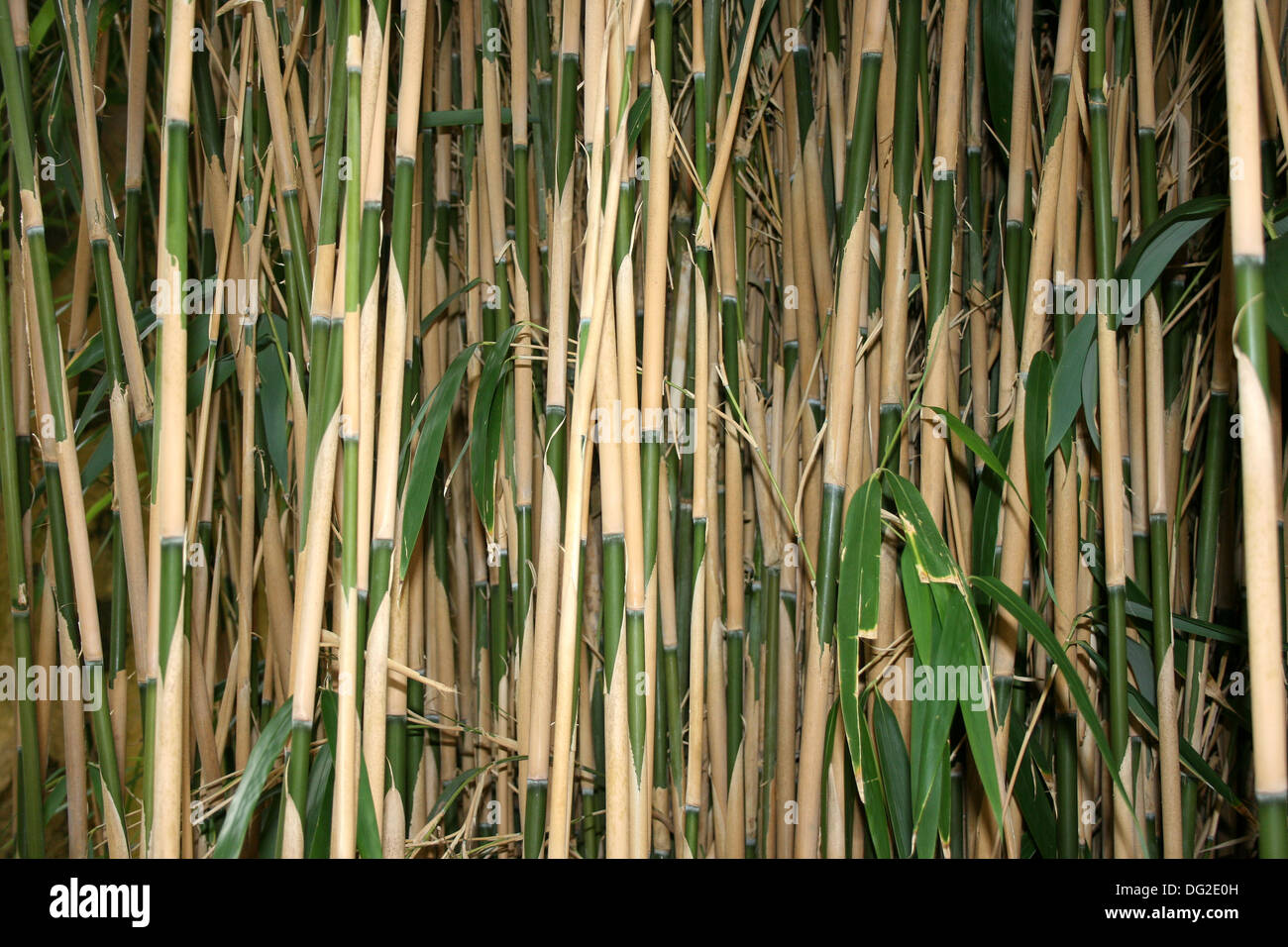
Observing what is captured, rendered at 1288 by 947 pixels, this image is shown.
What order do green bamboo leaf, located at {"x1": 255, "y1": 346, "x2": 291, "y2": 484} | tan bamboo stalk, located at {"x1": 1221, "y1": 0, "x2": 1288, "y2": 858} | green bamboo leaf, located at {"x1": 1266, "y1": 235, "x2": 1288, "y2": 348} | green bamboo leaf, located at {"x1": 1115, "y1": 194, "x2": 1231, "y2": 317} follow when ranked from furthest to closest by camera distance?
green bamboo leaf, located at {"x1": 255, "y1": 346, "x2": 291, "y2": 484}, green bamboo leaf, located at {"x1": 1115, "y1": 194, "x2": 1231, "y2": 317}, green bamboo leaf, located at {"x1": 1266, "y1": 235, "x2": 1288, "y2": 348}, tan bamboo stalk, located at {"x1": 1221, "y1": 0, "x2": 1288, "y2": 858}

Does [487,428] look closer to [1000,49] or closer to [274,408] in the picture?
[274,408]

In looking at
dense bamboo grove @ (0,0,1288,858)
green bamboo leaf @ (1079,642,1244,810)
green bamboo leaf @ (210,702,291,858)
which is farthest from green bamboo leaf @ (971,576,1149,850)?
green bamboo leaf @ (210,702,291,858)

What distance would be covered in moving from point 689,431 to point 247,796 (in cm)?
53

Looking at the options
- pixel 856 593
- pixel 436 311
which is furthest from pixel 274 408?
pixel 856 593

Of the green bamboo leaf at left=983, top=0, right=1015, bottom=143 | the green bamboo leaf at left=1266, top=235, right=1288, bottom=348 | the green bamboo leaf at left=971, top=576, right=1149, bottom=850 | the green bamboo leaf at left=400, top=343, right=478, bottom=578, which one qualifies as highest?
the green bamboo leaf at left=983, top=0, right=1015, bottom=143

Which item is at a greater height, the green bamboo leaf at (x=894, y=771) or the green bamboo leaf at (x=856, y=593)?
the green bamboo leaf at (x=856, y=593)

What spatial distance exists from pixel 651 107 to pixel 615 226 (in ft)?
0.40

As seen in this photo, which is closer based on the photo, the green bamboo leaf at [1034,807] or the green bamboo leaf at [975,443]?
the green bamboo leaf at [975,443]

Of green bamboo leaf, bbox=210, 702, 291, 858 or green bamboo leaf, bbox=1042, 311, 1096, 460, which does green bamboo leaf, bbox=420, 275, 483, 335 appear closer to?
green bamboo leaf, bbox=210, 702, 291, 858

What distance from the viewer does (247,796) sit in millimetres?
585

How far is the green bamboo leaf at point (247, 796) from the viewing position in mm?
576

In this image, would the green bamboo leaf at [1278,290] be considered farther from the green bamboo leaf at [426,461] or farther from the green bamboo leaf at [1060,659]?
the green bamboo leaf at [426,461]

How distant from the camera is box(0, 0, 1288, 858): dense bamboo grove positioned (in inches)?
22.7

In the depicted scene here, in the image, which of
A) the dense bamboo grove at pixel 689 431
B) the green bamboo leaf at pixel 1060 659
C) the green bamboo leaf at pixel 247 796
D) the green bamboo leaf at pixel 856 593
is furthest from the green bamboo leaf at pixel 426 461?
the green bamboo leaf at pixel 1060 659
